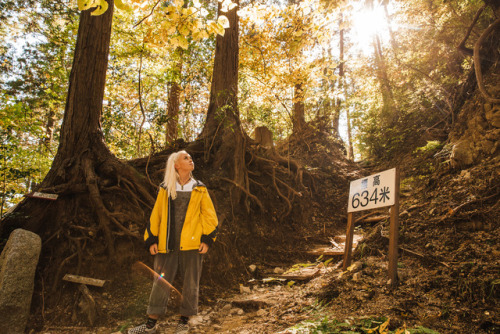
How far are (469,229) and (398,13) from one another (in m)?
8.71

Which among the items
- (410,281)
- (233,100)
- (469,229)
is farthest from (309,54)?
(410,281)

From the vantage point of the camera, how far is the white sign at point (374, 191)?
3365mm

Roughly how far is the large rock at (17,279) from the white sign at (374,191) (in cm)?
433

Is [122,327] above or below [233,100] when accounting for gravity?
below

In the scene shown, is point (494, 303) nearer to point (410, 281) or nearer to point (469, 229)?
point (410, 281)

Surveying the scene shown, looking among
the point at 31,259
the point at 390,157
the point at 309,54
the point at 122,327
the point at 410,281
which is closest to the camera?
the point at 410,281

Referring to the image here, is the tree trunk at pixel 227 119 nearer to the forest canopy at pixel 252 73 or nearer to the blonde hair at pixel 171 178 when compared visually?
the forest canopy at pixel 252 73

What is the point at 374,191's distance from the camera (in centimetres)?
365

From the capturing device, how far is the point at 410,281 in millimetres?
3014

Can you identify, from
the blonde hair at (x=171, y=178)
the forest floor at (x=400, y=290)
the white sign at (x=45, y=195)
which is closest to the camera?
the forest floor at (x=400, y=290)

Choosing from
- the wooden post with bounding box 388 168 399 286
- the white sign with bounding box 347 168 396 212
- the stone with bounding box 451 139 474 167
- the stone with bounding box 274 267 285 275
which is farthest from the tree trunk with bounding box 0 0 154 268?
the stone with bounding box 451 139 474 167

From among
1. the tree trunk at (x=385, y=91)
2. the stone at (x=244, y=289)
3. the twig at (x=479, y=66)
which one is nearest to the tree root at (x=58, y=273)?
the stone at (x=244, y=289)

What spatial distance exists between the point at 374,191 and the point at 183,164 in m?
2.49

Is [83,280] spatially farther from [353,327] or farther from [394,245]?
[394,245]
